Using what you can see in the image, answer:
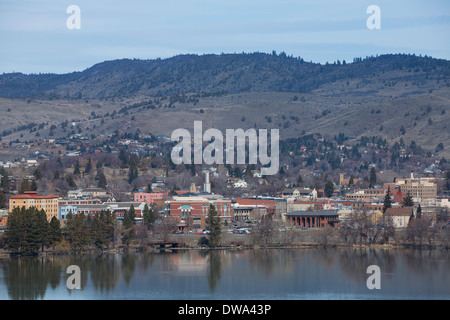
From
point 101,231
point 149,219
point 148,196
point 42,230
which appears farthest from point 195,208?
point 42,230

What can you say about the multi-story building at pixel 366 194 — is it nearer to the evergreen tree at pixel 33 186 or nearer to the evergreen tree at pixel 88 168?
the evergreen tree at pixel 88 168

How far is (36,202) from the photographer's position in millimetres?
60719

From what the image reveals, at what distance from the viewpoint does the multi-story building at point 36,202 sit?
59.9 meters

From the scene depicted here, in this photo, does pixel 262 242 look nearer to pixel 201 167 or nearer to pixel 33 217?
pixel 33 217

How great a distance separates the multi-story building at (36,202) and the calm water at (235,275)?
11579 mm

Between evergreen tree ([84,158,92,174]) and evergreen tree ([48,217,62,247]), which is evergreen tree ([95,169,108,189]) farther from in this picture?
evergreen tree ([48,217,62,247])

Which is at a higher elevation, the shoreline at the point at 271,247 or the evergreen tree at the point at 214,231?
the evergreen tree at the point at 214,231

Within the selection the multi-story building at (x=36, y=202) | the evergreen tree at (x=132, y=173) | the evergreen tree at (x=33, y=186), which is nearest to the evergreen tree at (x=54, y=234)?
the multi-story building at (x=36, y=202)

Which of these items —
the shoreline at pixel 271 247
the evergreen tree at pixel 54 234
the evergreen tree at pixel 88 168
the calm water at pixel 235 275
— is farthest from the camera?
the evergreen tree at pixel 88 168

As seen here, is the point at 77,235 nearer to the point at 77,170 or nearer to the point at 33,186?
the point at 33,186

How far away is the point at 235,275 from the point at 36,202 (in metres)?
21.7

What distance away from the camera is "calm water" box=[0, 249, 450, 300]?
1484 inches
